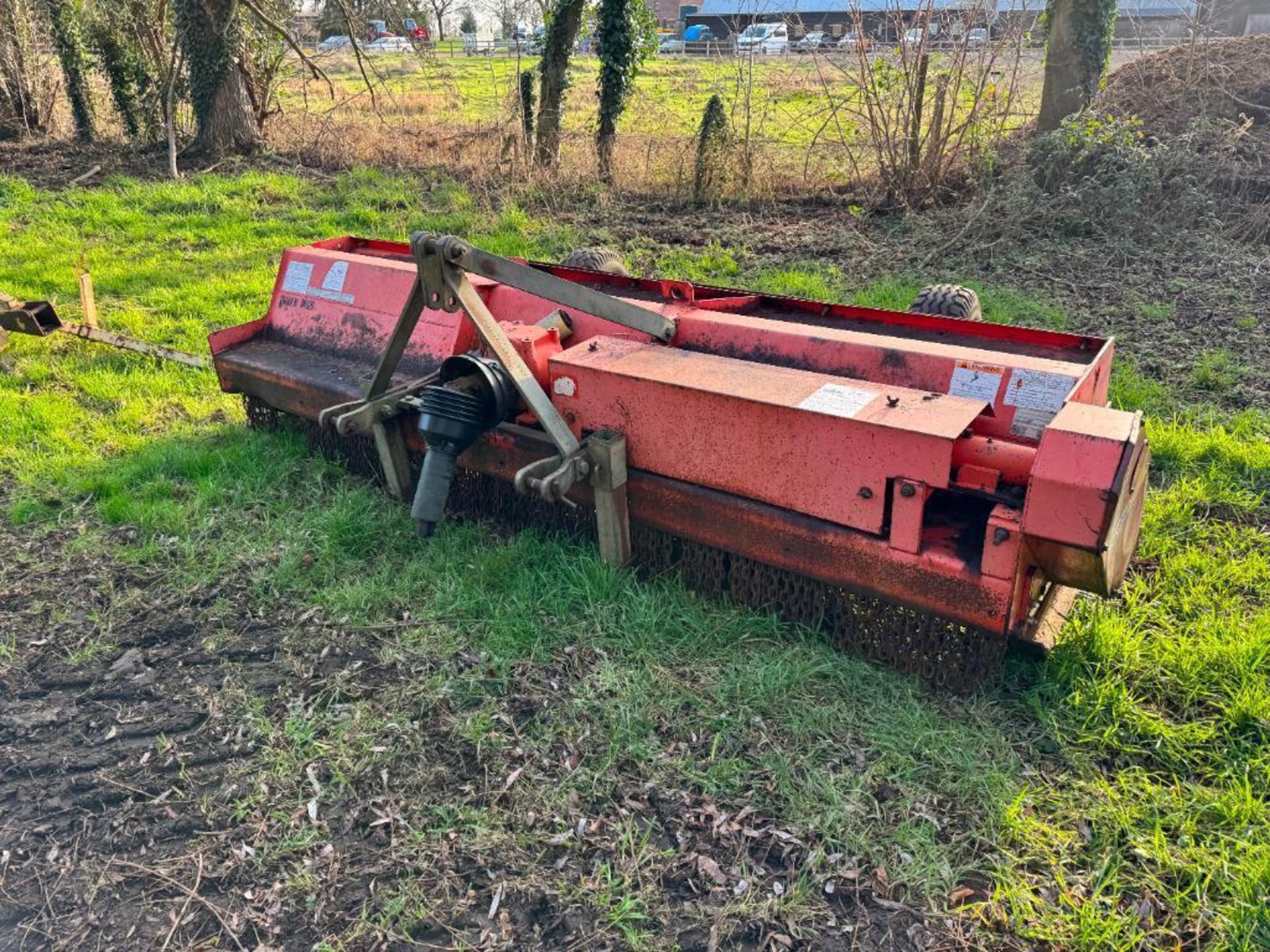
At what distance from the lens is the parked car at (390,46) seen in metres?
13.0

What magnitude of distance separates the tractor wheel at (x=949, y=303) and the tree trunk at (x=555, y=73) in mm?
6210

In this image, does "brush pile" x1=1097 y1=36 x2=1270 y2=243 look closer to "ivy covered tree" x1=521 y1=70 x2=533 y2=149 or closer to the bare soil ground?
"ivy covered tree" x1=521 y1=70 x2=533 y2=149

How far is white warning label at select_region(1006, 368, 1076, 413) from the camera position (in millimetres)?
2729

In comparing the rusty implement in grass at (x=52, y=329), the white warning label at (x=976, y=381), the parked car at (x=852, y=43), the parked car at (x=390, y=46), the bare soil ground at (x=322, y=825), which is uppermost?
Answer: the parked car at (x=390, y=46)

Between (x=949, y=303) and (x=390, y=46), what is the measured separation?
14.5m

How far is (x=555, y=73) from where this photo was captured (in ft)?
31.1

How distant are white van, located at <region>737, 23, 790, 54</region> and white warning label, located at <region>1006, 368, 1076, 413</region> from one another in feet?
21.2

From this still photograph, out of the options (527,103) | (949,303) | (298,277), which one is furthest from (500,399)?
(527,103)

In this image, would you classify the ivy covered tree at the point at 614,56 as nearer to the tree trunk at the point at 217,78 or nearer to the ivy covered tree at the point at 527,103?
the ivy covered tree at the point at 527,103

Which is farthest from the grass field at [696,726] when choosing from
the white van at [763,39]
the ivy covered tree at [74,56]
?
the ivy covered tree at [74,56]

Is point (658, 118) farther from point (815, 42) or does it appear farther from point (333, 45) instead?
point (333, 45)

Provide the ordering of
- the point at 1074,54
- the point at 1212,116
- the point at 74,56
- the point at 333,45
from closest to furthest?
the point at 1074,54 → the point at 1212,116 → the point at 74,56 → the point at 333,45

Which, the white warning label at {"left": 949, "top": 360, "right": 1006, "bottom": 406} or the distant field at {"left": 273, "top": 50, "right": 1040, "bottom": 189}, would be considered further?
the distant field at {"left": 273, "top": 50, "right": 1040, "bottom": 189}

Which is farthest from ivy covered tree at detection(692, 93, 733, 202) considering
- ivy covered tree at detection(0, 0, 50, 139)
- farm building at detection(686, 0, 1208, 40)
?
ivy covered tree at detection(0, 0, 50, 139)
